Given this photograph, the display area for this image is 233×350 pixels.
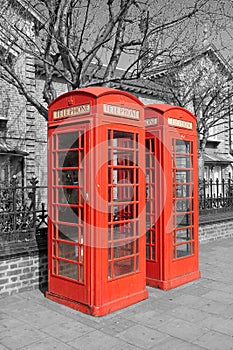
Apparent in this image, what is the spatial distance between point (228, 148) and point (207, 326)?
75.6 ft

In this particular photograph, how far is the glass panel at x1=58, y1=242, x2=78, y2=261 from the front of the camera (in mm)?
5438

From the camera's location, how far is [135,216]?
5.51 meters

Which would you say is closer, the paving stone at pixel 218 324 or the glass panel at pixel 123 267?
the paving stone at pixel 218 324

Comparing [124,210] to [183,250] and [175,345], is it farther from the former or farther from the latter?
[175,345]

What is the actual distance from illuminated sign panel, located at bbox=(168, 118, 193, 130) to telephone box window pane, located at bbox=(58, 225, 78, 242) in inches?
97.4

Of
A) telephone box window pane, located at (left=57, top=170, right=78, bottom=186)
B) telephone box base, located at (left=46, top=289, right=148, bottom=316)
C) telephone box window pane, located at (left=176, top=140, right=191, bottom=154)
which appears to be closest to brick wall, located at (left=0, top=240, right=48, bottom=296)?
telephone box base, located at (left=46, top=289, right=148, bottom=316)

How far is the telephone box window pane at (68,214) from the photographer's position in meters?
5.29

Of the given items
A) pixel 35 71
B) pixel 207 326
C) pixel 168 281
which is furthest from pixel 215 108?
pixel 207 326

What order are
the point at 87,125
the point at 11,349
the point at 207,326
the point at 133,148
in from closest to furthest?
1. the point at 11,349
2. the point at 207,326
3. the point at 87,125
4. the point at 133,148

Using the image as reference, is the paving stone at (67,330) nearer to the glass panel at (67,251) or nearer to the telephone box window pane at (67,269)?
the telephone box window pane at (67,269)

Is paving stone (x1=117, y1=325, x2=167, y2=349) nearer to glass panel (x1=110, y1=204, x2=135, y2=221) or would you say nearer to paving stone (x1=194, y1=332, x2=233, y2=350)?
paving stone (x1=194, y1=332, x2=233, y2=350)

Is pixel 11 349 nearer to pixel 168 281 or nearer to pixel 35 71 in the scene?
pixel 168 281

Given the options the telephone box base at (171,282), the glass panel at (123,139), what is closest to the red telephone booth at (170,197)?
the telephone box base at (171,282)

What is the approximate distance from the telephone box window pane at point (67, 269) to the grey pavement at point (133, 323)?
47 centimetres
